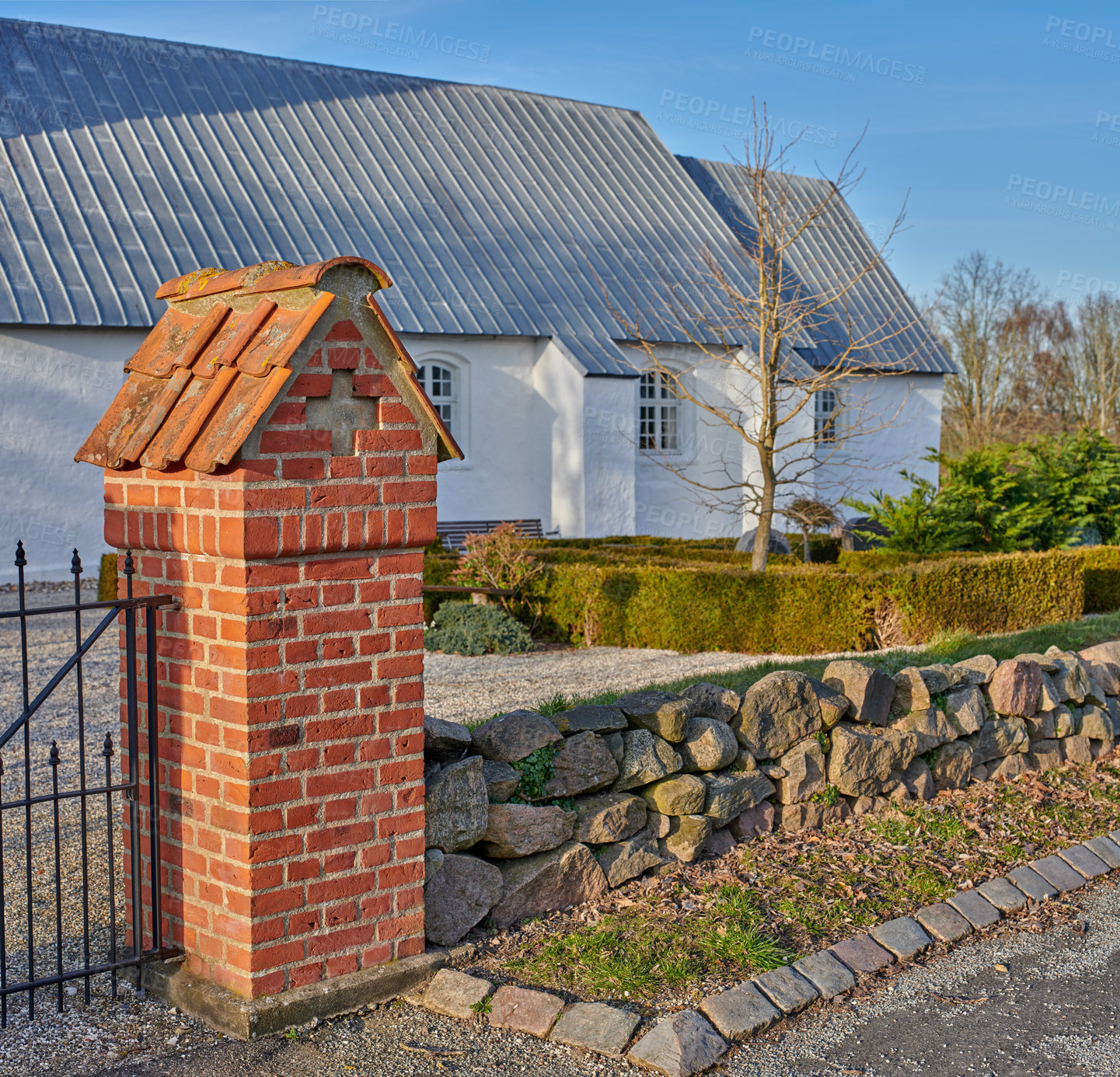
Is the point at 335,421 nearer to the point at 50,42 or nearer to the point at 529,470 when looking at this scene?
the point at 529,470

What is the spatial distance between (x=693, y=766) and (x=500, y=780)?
0.97m

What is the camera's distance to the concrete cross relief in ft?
10.6

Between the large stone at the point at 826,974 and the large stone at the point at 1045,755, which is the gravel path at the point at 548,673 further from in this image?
the large stone at the point at 826,974

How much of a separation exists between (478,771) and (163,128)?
15.4 meters

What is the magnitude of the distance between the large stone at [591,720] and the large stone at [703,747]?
0.30 metres

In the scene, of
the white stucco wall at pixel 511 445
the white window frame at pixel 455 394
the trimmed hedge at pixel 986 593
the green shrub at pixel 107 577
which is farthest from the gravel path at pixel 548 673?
the white window frame at pixel 455 394

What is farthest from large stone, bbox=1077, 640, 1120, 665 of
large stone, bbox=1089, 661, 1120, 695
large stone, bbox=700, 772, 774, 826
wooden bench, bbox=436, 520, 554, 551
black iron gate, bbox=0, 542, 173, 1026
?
wooden bench, bbox=436, 520, 554, 551

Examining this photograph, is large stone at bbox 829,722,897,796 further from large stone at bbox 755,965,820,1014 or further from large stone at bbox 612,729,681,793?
large stone at bbox 755,965,820,1014

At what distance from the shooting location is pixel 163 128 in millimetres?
16609

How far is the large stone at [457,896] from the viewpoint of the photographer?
3719 millimetres

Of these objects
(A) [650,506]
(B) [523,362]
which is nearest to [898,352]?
(A) [650,506]

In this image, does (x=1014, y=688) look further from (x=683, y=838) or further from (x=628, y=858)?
(x=628, y=858)

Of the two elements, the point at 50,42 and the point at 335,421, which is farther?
the point at 50,42

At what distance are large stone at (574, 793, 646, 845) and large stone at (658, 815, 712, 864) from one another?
0.51 feet
